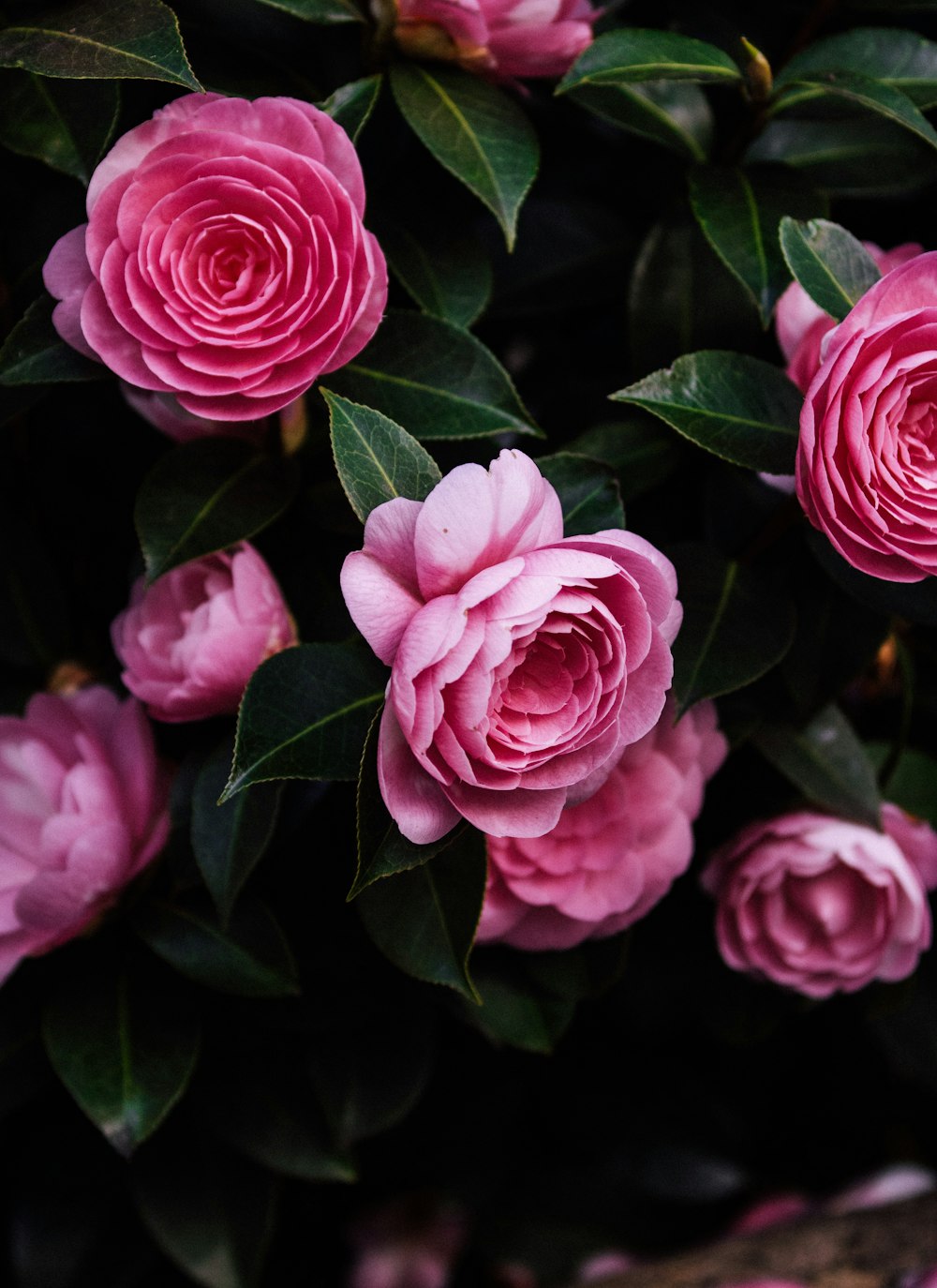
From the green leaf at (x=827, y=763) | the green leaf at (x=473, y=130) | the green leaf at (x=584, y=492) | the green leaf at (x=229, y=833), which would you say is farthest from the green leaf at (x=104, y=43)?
the green leaf at (x=827, y=763)

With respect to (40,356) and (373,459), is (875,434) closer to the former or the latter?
(373,459)

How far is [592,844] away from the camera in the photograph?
0.62 m

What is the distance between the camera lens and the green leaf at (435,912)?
1.84ft

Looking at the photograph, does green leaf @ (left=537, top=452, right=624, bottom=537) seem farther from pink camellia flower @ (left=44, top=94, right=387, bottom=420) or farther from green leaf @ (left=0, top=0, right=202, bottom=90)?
green leaf @ (left=0, top=0, right=202, bottom=90)

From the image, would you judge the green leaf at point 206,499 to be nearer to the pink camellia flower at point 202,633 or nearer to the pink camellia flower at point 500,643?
the pink camellia flower at point 202,633

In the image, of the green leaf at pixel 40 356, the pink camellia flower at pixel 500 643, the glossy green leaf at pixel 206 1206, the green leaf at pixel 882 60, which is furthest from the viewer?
the glossy green leaf at pixel 206 1206

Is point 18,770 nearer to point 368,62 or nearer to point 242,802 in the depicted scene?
point 242,802

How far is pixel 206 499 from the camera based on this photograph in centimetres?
59

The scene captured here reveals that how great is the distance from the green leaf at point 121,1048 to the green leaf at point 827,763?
39 cm

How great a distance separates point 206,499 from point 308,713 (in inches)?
5.9

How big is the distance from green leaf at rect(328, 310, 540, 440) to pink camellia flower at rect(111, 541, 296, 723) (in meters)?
0.10

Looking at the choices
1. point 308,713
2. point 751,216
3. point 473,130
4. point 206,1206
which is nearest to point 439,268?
point 473,130

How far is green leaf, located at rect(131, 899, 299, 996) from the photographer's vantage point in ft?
A: 2.09

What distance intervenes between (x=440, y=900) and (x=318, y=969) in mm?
187
